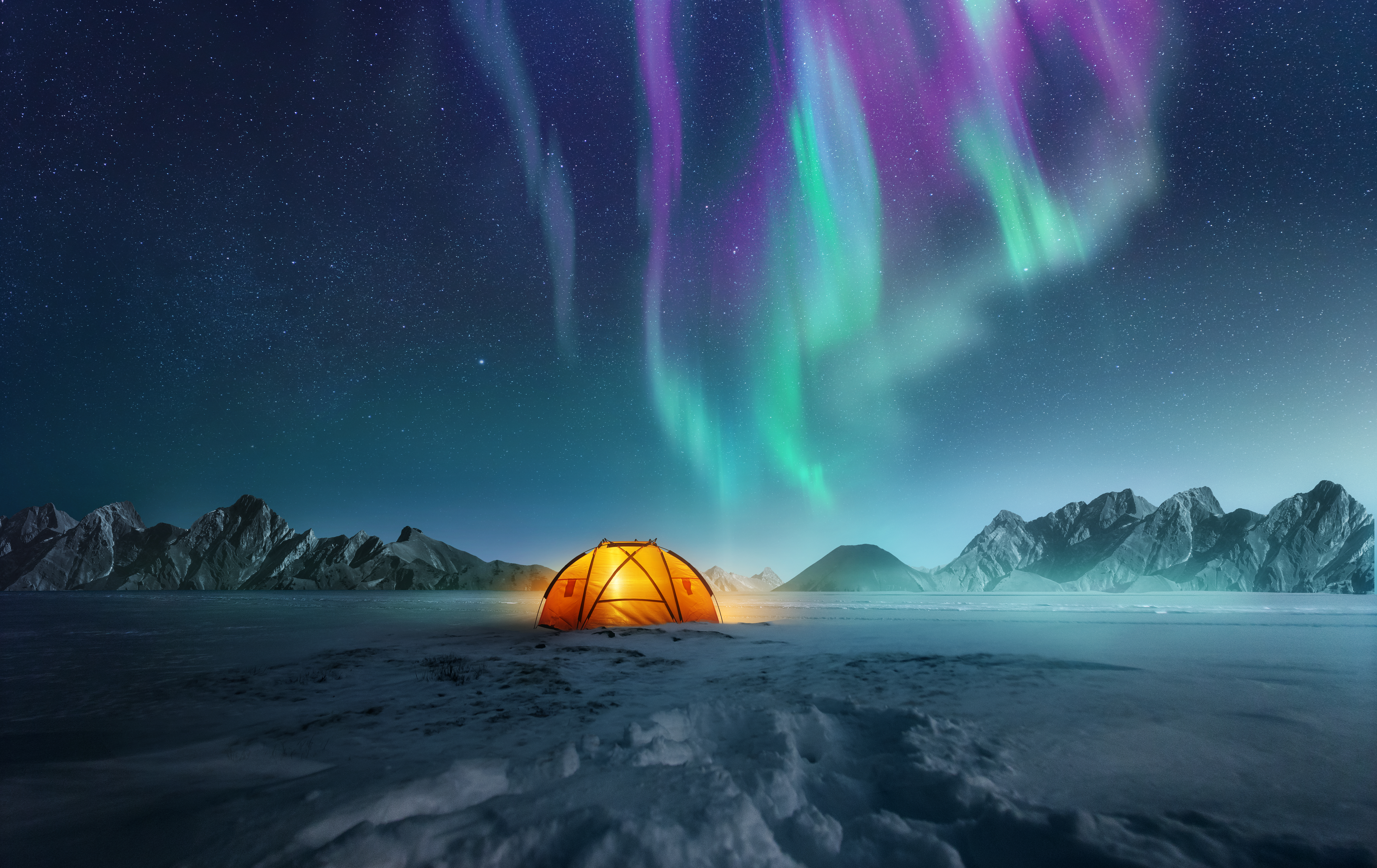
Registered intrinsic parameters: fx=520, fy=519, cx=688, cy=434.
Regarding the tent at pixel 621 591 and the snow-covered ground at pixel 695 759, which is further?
the tent at pixel 621 591

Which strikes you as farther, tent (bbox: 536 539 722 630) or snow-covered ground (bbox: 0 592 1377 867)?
tent (bbox: 536 539 722 630)

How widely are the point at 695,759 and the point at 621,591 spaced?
12.9 m

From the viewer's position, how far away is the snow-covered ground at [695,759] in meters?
3.30

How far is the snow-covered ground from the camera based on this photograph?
10.8ft

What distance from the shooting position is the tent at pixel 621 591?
56.6 ft

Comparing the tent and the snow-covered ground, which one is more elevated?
the tent

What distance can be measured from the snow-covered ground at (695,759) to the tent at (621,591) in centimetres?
489

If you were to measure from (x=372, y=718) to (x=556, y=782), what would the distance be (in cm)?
386

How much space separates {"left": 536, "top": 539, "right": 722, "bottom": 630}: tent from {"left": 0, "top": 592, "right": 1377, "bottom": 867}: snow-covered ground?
4.89 meters

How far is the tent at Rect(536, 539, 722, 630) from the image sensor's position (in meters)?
17.3

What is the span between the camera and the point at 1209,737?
5535 mm

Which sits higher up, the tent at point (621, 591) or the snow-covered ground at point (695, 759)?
the tent at point (621, 591)

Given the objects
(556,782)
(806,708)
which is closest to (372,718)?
(556,782)

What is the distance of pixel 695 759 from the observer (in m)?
4.97
